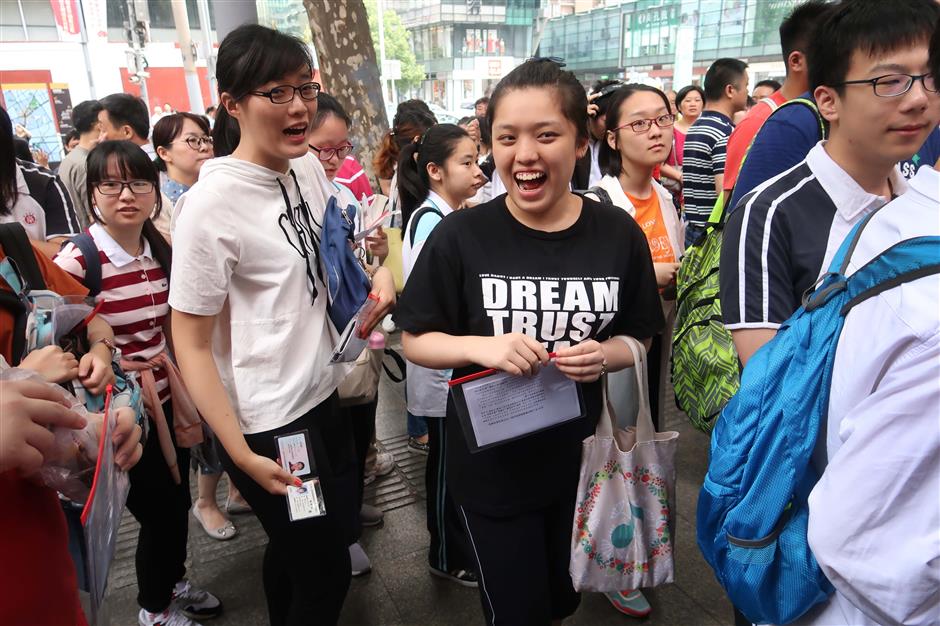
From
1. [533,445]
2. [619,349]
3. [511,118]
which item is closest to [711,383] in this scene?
Answer: [619,349]

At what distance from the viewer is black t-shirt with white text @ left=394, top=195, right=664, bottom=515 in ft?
5.27

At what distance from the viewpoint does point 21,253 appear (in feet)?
4.59

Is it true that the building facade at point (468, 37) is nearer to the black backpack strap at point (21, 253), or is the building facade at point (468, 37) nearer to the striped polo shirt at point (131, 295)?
the striped polo shirt at point (131, 295)

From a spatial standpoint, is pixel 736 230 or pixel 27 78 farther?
pixel 27 78

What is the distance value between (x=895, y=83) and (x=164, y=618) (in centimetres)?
287

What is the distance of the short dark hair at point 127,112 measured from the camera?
4.27m

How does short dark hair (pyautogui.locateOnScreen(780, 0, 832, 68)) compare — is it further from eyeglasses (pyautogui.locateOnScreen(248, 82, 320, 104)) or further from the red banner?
the red banner

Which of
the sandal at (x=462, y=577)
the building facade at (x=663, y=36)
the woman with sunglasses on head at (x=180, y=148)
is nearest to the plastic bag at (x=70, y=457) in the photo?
the sandal at (x=462, y=577)

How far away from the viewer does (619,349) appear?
1642 millimetres

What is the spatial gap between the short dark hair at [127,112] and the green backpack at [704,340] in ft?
13.1

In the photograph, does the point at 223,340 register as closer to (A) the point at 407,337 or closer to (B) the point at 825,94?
(A) the point at 407,337

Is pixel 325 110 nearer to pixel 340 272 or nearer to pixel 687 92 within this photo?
pixel 340 272

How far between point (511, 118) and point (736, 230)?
65 centimetres

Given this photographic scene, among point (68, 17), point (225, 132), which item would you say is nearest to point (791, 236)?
point (225, 132)
